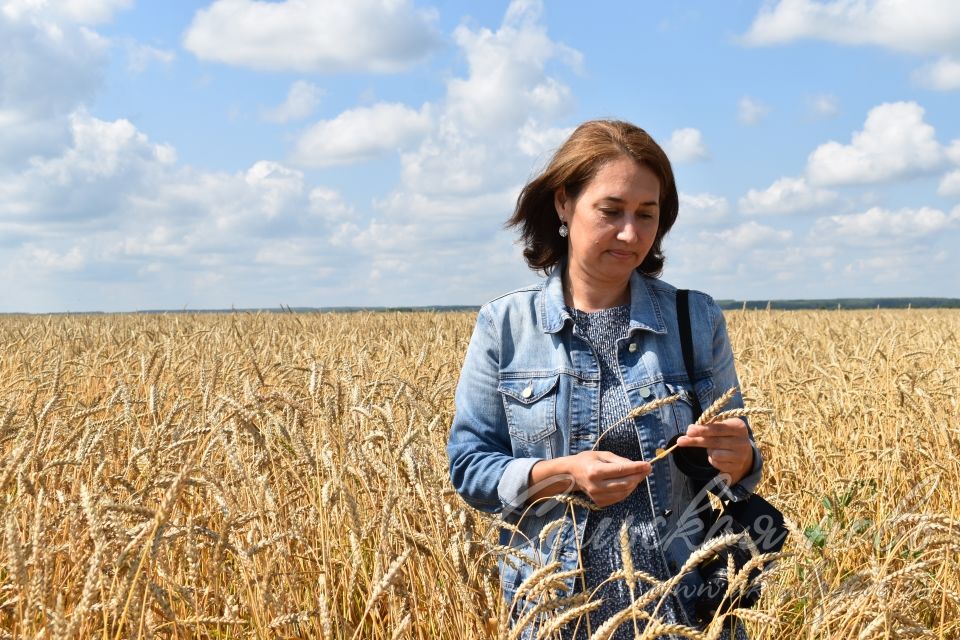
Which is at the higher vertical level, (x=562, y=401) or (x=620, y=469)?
(x=562, y=401)

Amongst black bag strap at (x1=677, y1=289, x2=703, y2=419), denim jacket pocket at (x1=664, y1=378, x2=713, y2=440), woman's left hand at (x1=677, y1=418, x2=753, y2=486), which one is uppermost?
black bag strap at (x1=677, y1=289, x2=703, y2=419)

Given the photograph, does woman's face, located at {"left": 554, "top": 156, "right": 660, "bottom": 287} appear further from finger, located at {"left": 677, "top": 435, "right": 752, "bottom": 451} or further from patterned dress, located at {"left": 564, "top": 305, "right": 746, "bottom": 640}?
finger, located at {"left": 677, "top": 435, "right": 752, "bottom": 451}

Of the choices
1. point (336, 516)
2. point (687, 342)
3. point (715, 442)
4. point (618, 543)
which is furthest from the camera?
point (336, 516)

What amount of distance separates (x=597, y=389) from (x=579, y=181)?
1.66 ft

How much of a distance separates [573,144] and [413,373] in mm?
2598

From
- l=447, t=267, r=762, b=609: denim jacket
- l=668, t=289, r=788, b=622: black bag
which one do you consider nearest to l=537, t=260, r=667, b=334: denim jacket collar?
l=447, t=267, r=762, b=609: denim jacket

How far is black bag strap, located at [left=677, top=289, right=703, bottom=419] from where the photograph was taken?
6.63 ft

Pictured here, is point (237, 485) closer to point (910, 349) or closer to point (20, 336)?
point (910, 349)

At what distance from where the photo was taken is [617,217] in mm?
1979

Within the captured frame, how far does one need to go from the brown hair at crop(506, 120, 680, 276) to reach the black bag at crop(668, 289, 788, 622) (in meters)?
0.43

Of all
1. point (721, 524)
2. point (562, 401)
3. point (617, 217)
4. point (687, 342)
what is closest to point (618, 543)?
point (721, 524)

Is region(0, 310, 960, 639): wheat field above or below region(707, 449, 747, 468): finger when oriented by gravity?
below

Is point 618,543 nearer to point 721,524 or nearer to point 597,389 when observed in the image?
point 721,524

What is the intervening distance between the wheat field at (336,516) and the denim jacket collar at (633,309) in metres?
0.46
